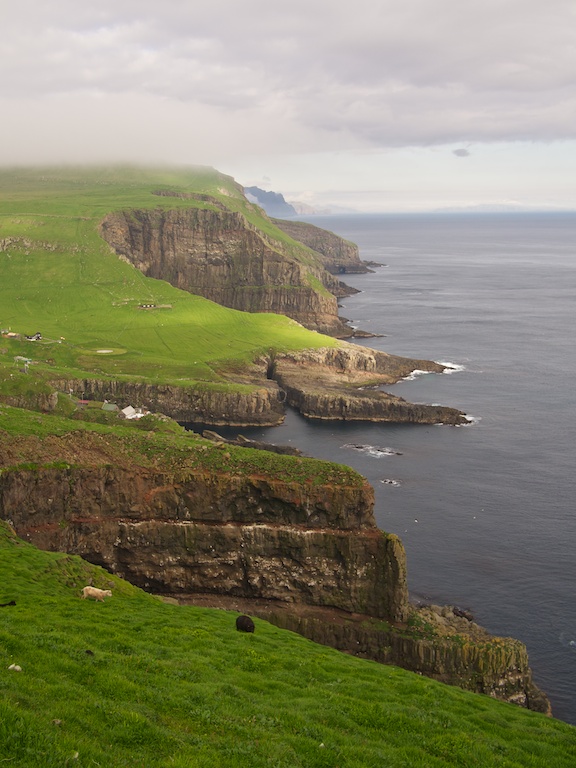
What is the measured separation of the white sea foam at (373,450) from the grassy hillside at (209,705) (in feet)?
261

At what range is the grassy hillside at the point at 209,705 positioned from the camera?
2156 centimetres

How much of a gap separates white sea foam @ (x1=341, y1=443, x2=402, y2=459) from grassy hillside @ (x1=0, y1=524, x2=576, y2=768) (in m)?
79.6

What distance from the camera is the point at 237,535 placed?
6519 centimetres

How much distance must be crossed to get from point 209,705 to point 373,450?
9865 centimetres

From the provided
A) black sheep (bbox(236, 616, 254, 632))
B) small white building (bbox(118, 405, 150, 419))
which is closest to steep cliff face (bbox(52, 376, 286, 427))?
small white building (bbox(118, 405, 150, 419))

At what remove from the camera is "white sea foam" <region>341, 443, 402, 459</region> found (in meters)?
121

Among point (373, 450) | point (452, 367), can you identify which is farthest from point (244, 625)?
point (452, 367)

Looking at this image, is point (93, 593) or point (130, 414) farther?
point (130, 414)

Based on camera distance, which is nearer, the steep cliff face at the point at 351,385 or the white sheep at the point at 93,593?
the white sheep at the point at 93,593

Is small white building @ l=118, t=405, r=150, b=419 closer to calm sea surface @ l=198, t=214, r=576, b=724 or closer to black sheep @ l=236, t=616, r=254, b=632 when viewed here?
calm sea surface @ l=198, t=214, r=576, b=724

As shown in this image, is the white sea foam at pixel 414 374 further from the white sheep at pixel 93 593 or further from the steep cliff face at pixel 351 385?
the white sheep at pixel 93 593

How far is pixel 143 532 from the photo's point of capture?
213 feet

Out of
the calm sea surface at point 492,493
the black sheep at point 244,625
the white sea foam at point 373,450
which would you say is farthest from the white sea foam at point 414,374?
the black sheep at point 244,625

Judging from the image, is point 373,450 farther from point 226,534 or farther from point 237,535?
point 226,534
